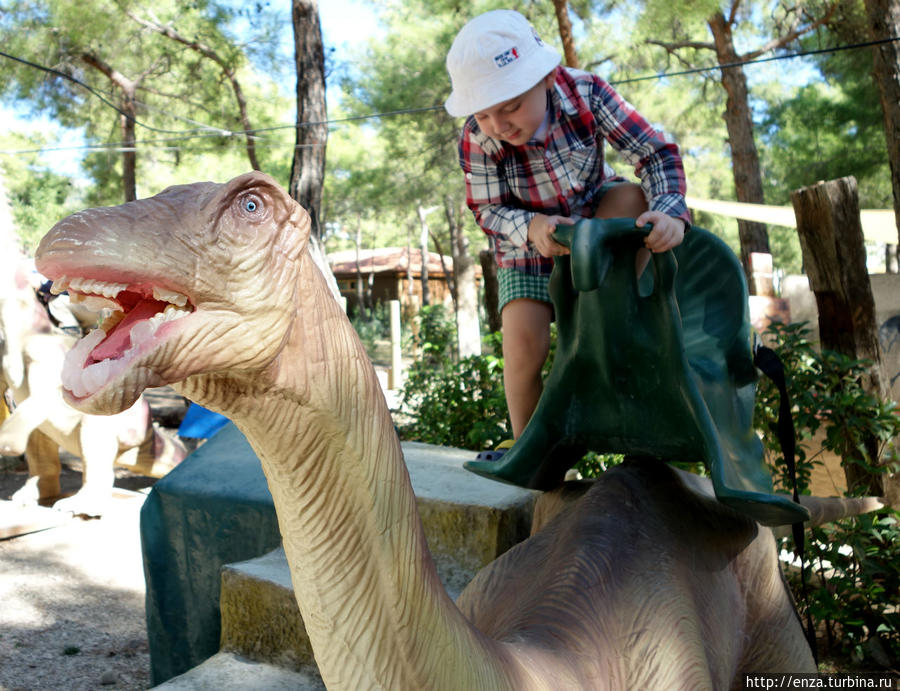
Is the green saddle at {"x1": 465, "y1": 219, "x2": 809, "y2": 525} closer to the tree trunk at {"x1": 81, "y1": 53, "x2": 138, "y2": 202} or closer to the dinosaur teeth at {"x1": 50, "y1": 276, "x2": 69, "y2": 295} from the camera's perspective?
the dinosaur teeth at {"x1": 50, "y1": 276, "x2": 69, "y2": 295}

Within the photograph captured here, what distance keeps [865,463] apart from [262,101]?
14530 millimetres

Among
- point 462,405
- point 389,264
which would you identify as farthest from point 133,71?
point 389,264

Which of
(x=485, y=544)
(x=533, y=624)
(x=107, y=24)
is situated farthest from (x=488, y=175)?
(x=107, y=24)

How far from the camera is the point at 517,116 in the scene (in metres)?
2.28

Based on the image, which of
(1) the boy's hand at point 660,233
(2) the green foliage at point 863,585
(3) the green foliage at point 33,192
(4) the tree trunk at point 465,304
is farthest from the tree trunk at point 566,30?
(3) the green foliage at point 33,192

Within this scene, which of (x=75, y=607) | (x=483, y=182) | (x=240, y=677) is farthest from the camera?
(x=75, y=607)

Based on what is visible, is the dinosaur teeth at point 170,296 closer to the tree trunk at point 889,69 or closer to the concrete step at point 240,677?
the concrete step at point 240,677

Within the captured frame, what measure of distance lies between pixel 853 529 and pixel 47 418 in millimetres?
5404

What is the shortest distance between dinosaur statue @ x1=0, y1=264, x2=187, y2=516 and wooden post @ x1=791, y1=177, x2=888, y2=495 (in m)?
4.90

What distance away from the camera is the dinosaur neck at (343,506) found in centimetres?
93

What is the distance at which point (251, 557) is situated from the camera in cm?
313

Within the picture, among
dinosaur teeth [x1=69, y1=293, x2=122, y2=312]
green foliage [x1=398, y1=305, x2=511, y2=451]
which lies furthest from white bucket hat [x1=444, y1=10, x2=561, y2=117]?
green foliage [x1=398, y1=305, x2=511, y2=451]

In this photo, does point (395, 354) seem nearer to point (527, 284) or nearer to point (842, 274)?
point (842, 274)

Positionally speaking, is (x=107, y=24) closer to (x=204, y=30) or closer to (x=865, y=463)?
(x=204, y=30)
